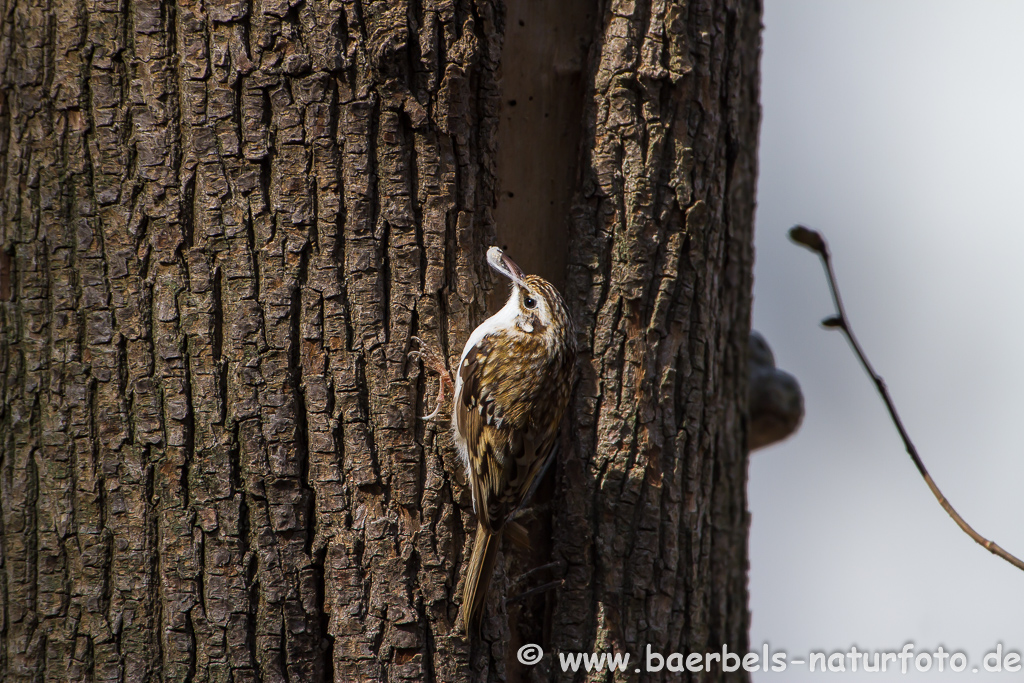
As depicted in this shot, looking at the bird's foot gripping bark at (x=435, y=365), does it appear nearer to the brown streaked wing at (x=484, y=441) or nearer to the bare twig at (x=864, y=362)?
the brown streaked wing at (x=484, y=441)

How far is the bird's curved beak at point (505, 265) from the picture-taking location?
236cm

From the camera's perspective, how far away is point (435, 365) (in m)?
2.24

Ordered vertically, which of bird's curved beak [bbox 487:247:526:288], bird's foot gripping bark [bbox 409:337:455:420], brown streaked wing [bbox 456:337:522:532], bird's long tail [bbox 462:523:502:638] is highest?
bird's curved beak [bbox 487:247:526:288]

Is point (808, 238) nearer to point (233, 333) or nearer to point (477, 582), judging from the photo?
point (477, 582)

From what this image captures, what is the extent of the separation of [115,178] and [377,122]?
0.70m

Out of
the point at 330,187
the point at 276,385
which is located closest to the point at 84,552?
the point at 276,385

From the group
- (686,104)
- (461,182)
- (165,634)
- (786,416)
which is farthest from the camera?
(786,416)

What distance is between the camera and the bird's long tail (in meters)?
2.16

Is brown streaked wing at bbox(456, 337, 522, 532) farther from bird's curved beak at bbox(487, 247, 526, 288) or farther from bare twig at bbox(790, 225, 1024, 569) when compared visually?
bare twig at bbox(790, 225, 1024, 569)

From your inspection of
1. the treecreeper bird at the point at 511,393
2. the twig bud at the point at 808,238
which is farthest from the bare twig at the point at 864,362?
the treecreeper bird at the point at 511,393

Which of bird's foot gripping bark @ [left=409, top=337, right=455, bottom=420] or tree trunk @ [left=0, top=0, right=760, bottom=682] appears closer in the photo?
tree trunk @ [left=0, top=0, right=760, bottom=682]

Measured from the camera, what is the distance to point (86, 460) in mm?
2066

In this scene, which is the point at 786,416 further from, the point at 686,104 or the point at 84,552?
the point at 84,552

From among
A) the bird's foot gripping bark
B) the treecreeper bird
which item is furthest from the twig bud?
the bird's foot gripping bark
